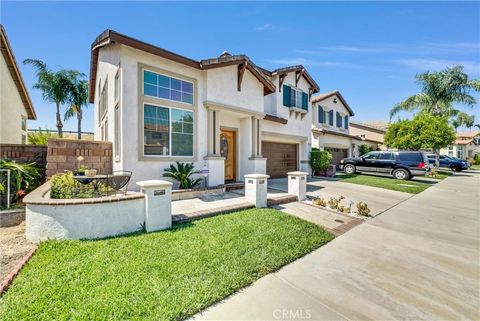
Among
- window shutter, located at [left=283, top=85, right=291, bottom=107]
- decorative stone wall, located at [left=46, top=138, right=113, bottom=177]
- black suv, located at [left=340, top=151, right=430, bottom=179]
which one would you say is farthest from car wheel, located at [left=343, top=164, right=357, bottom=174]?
decorative stone wall, located at [left=46, top=138, right=113, bottom=177]

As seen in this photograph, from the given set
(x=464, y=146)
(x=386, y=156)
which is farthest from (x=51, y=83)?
(x=464, y=146)

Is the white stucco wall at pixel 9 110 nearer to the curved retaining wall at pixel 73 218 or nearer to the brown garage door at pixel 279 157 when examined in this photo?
the curved retaining wall at pixel 73 218

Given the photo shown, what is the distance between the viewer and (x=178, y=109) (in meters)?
8.16

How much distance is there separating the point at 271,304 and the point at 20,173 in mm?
7926

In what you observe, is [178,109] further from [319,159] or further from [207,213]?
[319,159]

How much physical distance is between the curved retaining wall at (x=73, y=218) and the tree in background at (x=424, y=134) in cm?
2452

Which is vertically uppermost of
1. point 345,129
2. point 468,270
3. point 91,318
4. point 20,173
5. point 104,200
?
point 345,129

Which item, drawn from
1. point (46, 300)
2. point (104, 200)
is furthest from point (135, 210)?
point (46, 300)

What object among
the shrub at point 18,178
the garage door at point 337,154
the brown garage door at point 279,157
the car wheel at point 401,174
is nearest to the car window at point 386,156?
the car wheel at point 401,174

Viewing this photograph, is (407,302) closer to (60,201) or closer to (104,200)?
(104,200)

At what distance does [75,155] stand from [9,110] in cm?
750

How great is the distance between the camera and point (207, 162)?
8891 mm

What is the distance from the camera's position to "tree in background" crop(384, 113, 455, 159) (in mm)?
19219

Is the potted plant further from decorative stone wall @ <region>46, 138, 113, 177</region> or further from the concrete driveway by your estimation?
decorative stone wall @ <region>46, 138, 113, 177</region>
